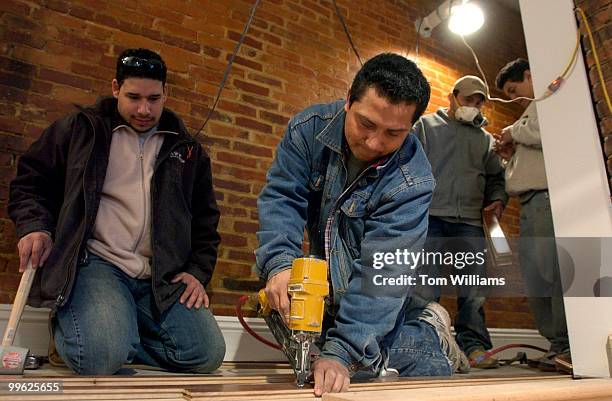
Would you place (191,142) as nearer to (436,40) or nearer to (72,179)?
(72,179)

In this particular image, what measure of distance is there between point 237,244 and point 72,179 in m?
0.97

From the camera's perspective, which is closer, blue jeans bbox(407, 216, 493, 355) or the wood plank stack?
the wood plank stack

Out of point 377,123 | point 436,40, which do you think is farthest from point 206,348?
point 436,40

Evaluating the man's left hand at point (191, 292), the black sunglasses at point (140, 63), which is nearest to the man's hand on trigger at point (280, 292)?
the man's left hand at point (191, 292)

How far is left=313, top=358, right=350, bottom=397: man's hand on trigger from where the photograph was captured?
1.00 m

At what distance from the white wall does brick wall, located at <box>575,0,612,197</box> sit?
0.08 ft

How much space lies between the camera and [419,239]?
139 cm

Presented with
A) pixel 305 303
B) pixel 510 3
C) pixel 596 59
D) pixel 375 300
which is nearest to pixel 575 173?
pixel 596 59

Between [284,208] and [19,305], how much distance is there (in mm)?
886

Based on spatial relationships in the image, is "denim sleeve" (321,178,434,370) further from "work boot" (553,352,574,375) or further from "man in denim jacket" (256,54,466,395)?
"work boot" (553,352,574,375)

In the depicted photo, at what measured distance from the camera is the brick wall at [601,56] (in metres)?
1.59

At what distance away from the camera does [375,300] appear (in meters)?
1.24

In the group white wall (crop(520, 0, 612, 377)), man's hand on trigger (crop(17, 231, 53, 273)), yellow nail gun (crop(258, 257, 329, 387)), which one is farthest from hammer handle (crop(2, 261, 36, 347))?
white wall (crop(520, 0, 612, 377))

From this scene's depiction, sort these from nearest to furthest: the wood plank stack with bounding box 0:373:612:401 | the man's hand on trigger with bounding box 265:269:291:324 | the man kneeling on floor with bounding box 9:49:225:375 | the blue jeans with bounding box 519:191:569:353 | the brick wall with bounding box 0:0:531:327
A: the wood plank stack with bounding box 0:373:612:401 < the man's hand on trigger with bounding box 265:269:291:324 < the man kneeling on floor with bounding box 9:49:225:375 < the blue jeans with bounding box 519:191:569:353 < the brick wall with bounding box 0:0:531:327
